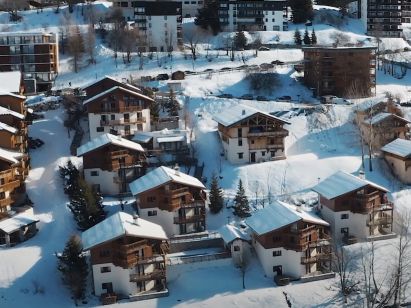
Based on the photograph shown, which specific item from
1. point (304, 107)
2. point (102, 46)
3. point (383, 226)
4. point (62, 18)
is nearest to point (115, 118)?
point (304, 107)

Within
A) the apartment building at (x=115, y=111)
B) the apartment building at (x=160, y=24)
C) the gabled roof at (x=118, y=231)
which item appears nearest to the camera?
the gabled roof at (x=118, y=231)

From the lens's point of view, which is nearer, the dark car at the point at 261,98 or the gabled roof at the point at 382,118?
the gabled roof at the point at 382,118

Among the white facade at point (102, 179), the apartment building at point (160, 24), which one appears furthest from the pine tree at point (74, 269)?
the apartment building at point (160, 24)

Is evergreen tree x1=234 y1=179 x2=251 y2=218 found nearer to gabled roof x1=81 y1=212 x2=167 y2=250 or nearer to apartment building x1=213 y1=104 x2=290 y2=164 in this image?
gabled roof x1=81 y1=212 x2=167 y2=250

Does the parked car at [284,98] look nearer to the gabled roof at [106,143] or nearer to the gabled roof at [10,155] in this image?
the gabled roof at [106,143]

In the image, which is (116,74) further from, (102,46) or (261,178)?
(261,178)

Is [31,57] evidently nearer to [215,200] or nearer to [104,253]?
[215,200]
